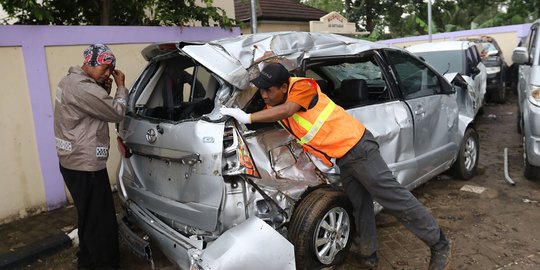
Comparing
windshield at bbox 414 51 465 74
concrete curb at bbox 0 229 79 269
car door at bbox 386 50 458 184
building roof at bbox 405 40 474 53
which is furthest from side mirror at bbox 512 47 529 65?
concrete curb at bbox 0 229 79 269

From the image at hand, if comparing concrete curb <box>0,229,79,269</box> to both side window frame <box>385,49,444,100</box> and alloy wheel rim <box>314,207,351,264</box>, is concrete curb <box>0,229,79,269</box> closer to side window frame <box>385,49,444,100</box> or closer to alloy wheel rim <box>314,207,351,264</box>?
alloy wheel rim <box>314,207,351,264</box>

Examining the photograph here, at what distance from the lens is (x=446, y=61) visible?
27.2 feet

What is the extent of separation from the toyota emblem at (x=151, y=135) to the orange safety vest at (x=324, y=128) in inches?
35.0

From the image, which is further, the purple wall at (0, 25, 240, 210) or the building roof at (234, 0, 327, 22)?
the building roof at (234, 0, 327, 22)

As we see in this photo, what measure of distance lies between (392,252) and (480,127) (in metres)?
5.67

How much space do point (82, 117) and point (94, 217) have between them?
0.78 meters

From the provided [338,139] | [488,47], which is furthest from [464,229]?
[488,47]

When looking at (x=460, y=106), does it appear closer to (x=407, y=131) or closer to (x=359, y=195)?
(x=407, y=131)

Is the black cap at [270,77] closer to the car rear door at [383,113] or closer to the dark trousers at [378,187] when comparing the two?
the car rear door at [383,113]

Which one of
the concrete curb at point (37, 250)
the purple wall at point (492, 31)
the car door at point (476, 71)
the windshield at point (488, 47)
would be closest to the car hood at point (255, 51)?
the concrete curb at point (37, 250)

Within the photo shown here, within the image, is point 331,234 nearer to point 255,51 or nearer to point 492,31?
point 255,51

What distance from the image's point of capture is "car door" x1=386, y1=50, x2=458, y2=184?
3.98 m

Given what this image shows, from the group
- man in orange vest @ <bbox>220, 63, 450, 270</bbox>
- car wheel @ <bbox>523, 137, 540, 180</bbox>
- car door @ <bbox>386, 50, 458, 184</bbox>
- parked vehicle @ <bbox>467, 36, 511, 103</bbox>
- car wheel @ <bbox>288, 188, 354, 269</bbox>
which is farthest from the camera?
parked vehicle @ <bbox>467, 36, 511, 103</bbox>

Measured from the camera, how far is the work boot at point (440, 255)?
2.98 metres
